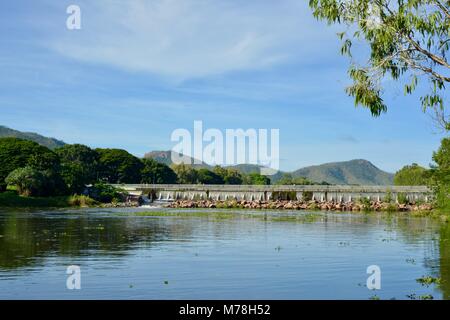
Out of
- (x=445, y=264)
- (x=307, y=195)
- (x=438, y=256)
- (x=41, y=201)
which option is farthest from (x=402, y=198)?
(x=445, y=264)

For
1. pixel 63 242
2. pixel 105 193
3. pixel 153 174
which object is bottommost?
pixel 63 242

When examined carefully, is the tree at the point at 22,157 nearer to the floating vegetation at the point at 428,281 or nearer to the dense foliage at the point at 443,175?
the dense foliage at the point at 443,175

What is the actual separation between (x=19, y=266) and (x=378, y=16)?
17.1 metres

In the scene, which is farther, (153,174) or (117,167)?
(153,174)

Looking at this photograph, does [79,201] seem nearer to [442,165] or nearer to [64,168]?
[64,168]

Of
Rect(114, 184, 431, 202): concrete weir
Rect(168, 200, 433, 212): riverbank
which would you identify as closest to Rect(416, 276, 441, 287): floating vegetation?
Rect(168, 200, 433, 212): riverbank

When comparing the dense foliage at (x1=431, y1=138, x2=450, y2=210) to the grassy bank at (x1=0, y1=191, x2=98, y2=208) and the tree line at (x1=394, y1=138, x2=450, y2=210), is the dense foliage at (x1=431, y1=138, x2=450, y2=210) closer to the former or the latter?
the tree line at (x1=394, y1=138, x2=450, y2=210)

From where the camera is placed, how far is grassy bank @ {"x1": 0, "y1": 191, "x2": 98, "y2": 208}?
9922cm

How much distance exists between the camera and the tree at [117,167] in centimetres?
18288

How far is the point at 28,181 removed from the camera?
10862cm

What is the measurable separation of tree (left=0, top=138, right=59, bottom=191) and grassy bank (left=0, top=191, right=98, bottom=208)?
1213 cm

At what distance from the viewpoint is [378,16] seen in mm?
Result: 21359

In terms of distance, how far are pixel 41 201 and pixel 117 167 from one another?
79248 mm
